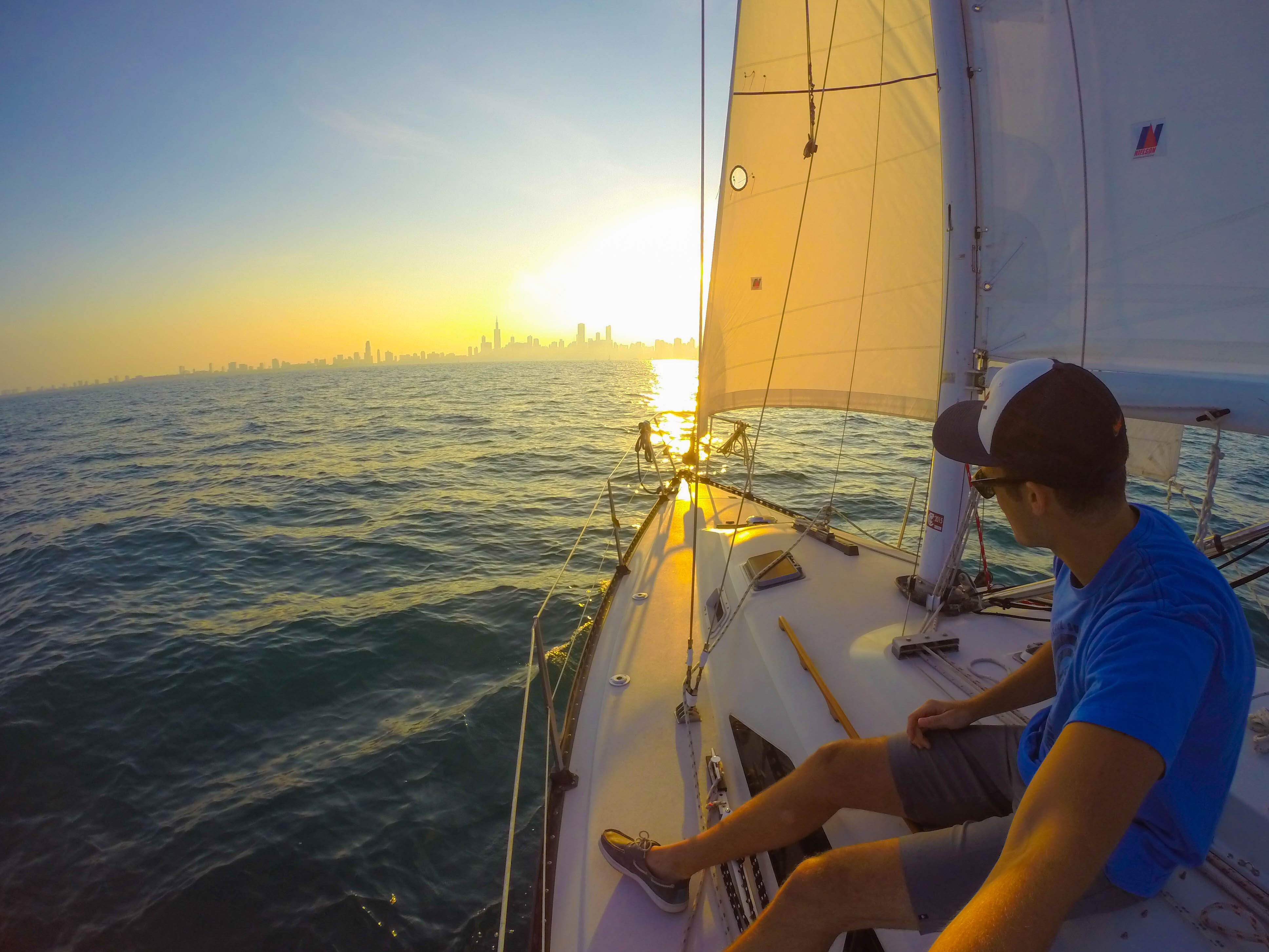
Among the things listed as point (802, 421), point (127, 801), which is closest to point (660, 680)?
point (127, 801)

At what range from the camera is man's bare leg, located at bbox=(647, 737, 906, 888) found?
1852mm

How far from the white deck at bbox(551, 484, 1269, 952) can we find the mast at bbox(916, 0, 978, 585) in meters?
0.74

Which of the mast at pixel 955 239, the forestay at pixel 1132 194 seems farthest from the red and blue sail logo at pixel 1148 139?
the mast at pixel 955 239

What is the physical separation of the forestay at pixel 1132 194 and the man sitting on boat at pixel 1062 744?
1.50m

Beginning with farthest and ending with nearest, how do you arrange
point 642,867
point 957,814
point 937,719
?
1. point 642,867
2. point 937,719
3. point 957,814

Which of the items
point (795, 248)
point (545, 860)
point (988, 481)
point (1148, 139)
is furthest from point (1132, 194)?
point (545, 860)

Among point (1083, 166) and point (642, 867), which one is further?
point (1083, 166)

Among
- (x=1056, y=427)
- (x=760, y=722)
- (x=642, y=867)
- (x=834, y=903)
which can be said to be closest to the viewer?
(x=1056, y=427)

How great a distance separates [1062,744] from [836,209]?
3733 millimetres

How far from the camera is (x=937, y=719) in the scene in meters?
1.86

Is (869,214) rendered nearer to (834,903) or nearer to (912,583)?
(912,583)

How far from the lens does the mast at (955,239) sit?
282 cm

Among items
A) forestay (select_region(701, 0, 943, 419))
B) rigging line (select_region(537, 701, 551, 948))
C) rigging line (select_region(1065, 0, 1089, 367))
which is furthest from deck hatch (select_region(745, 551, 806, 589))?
rigging line (select_region(1065, 0, 1089, 367))

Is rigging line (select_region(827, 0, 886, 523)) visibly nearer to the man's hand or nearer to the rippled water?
the man's hand
